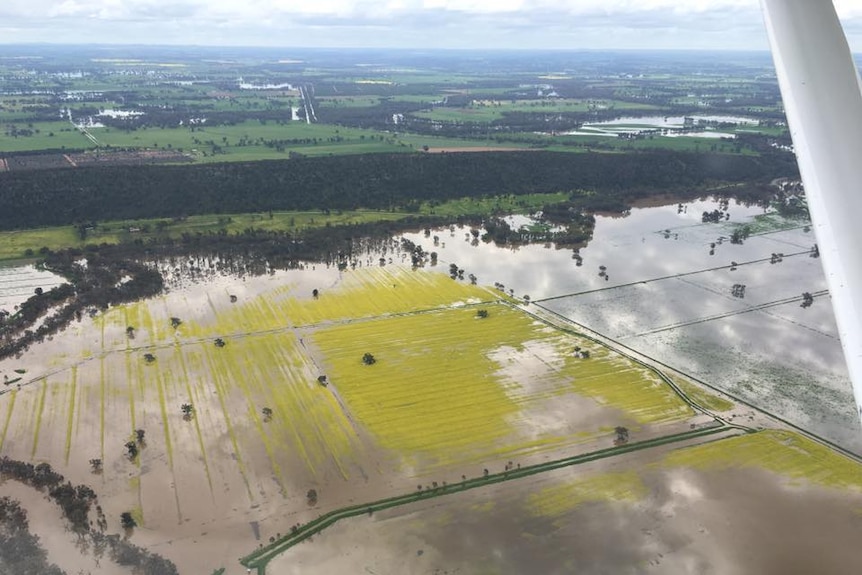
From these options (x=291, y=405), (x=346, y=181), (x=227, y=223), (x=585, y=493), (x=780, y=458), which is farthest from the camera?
(x=346, y=181)

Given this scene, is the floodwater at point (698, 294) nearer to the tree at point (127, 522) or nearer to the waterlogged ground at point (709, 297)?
the waterlogged ground at point (709, 297)

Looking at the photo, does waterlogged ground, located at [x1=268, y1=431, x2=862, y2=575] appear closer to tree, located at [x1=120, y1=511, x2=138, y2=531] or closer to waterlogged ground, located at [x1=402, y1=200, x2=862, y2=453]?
waterlogged ground, located at [x1=402, y1=200, x2=862, y2=453]

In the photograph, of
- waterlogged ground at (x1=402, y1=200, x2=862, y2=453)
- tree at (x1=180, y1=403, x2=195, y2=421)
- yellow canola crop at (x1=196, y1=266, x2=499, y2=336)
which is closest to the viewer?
tree at (x1=180, y1=403, x2=195, y2=421)

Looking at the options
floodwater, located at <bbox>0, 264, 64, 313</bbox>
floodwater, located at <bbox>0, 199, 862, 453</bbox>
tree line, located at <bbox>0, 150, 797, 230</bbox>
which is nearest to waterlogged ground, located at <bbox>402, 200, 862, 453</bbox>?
floodwater, located at <bbox>0, 199, 862, 453</bbox>

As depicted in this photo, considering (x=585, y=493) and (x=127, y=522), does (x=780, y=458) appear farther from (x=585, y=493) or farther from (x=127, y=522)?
(x=127, y=522)

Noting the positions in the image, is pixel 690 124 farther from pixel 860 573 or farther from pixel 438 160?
pixel 860 573

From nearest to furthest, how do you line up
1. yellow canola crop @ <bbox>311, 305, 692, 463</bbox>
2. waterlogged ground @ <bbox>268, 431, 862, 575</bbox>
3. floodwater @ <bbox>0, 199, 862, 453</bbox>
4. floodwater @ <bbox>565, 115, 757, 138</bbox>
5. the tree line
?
1. waterlogged ground @ <bbox>268, 431, 862, 575</bbox>
2. yellow canola crop @ <bbox>311, 305, 692, 463</bbox>
3. floodwater @ <bbox>0, 199, 862, 453</bbox>
4. the tree line
5. floodwater @ <bbox>565, 115, 757, 138</bbox>

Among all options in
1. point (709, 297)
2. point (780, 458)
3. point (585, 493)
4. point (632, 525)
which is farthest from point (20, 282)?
point (709, 297)
